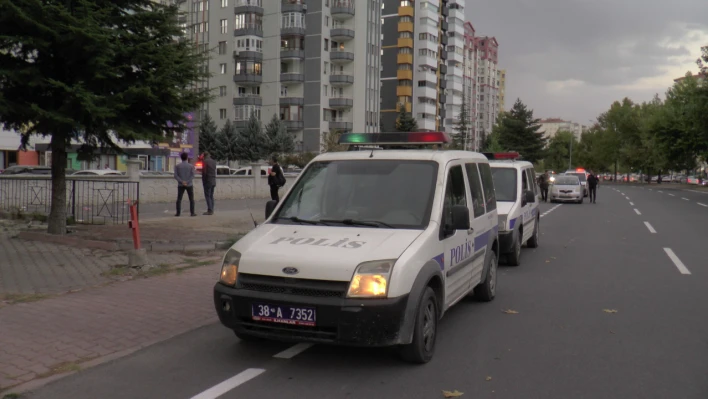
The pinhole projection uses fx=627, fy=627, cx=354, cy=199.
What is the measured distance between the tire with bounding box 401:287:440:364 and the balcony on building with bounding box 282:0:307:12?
6911 cm

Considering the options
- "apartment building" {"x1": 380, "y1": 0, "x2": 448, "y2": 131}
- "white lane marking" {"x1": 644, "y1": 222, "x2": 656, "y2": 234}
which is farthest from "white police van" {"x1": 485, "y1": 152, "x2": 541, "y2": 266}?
"apartment building" {"x1": 380, "y1": 0, "x2": 448, "y2": 131}

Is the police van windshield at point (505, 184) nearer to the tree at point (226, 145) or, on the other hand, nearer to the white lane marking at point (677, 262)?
the white lane marking at point (677, 262)

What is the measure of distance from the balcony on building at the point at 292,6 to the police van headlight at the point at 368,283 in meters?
69.6

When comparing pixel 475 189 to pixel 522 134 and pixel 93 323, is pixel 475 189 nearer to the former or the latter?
pixel 93 323

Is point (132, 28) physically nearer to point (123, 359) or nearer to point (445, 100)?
point (123, 359)

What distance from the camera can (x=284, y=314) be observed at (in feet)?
16.0

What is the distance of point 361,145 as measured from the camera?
23.5 ft

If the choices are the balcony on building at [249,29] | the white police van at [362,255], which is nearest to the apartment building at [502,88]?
the balcony on building at [249,29]

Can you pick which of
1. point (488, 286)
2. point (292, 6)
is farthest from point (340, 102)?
point (488, 286)

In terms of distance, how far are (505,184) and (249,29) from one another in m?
63.9

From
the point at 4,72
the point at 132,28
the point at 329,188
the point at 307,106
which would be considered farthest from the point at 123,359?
the point at 307,106

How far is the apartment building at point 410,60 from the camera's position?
94.4 metres

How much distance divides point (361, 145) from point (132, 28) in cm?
700

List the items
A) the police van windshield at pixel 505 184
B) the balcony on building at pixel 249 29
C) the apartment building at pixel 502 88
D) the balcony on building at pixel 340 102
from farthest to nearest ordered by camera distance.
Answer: the apartment building at pixel 502 88 → the balcony on building at pixel 340 102 → the balcony on building at pixel 249 29 → the police van windshield at pixel 505 184
